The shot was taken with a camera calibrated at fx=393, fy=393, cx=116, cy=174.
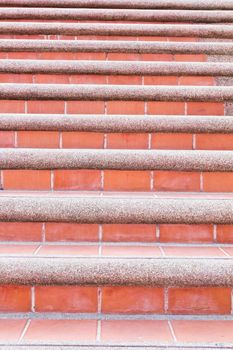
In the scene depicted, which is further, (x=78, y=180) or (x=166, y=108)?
(x=166, y=108)

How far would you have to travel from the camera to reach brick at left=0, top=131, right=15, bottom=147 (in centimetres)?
175

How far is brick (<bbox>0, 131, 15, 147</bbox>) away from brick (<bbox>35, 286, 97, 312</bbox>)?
0.77 metres

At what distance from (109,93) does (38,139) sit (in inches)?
17.0

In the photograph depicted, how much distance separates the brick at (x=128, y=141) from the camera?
177 cm

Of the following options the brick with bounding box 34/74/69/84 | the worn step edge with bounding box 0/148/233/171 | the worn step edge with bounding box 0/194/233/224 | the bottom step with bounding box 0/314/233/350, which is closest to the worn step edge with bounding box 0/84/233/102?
the brick with bounding box 34/74/69/84

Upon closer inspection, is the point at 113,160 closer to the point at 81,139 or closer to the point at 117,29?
the point at 81,139

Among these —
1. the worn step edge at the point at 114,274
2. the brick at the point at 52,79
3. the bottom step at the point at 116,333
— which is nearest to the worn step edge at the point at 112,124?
the brick at the point at 52,79

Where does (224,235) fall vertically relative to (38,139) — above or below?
below

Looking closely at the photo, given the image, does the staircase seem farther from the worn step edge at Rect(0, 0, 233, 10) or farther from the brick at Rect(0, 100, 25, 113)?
the worn step edge at Rect(0, 0, 233, 10)

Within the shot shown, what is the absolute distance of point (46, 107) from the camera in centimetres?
194

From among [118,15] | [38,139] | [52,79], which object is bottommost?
[38,139]

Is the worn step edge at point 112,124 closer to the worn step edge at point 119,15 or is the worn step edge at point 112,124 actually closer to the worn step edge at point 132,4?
the worn step edge at point 119,15

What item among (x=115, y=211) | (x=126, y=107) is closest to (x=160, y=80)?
(x=126, y=107)

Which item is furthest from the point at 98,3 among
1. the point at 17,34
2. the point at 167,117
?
the point at 167,117
